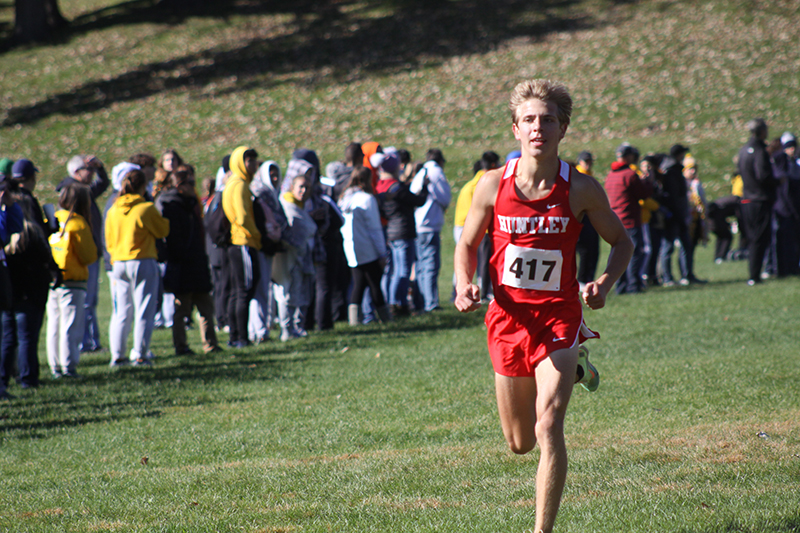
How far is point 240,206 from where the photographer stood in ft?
32.8

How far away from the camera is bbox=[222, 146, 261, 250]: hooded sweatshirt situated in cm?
999

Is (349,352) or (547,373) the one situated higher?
(547,373)

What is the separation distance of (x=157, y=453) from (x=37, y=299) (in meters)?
3.00

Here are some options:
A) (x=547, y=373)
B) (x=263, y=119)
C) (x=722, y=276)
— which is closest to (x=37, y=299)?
(x=547, y=373)

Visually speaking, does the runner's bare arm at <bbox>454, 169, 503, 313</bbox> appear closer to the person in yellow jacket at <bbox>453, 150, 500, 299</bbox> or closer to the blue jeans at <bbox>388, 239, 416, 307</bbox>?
the blue jeans at <bbox>388, 239, 416, 307</bbox>

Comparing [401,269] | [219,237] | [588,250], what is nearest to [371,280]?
[401,269]

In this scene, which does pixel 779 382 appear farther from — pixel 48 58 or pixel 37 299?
pixel 48 58

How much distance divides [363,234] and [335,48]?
2855 centimetres

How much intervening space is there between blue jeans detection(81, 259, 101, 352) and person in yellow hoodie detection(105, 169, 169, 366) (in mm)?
1428

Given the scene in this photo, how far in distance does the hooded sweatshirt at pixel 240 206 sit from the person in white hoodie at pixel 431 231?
3.43 m

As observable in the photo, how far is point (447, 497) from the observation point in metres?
4.72

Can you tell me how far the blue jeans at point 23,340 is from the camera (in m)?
8.06

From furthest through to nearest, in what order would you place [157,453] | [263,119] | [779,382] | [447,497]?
[263,119]
[779,382]
[157,453]
[447,497]

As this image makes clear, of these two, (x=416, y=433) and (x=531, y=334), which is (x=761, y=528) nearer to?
(x=531, y=334)
